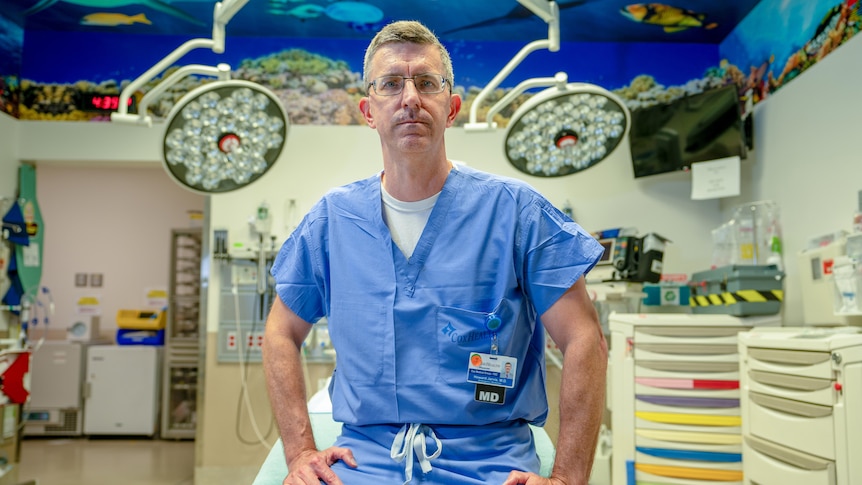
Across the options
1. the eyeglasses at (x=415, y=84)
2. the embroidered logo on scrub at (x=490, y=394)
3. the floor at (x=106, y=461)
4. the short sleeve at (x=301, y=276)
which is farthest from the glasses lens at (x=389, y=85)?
the floor at (x=106, y=461)

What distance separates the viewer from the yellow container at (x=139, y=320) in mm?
6551

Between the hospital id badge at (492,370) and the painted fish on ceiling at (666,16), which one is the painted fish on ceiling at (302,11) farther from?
the hospital id badge at (492,370)

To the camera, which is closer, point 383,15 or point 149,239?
point 383,15

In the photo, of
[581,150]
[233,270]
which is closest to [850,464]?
[581,150]

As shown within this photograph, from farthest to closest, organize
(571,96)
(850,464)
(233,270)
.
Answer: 1. (233,270)
2. (571,96)
3. (850,464)

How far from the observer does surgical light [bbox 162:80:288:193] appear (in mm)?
2932

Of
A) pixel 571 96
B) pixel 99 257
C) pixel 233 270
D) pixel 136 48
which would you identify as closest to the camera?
pixel 571 96

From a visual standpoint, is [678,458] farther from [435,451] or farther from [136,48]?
[136,48]

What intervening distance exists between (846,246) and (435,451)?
2.43 meters

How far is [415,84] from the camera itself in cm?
146

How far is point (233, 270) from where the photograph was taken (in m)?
4.77

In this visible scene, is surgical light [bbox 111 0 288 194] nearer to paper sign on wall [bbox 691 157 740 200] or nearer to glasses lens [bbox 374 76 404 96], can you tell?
glasses lens [bbox 374 76 404 96]

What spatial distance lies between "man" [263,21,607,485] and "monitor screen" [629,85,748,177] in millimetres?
3399

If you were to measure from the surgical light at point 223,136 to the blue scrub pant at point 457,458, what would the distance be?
1.89 m
